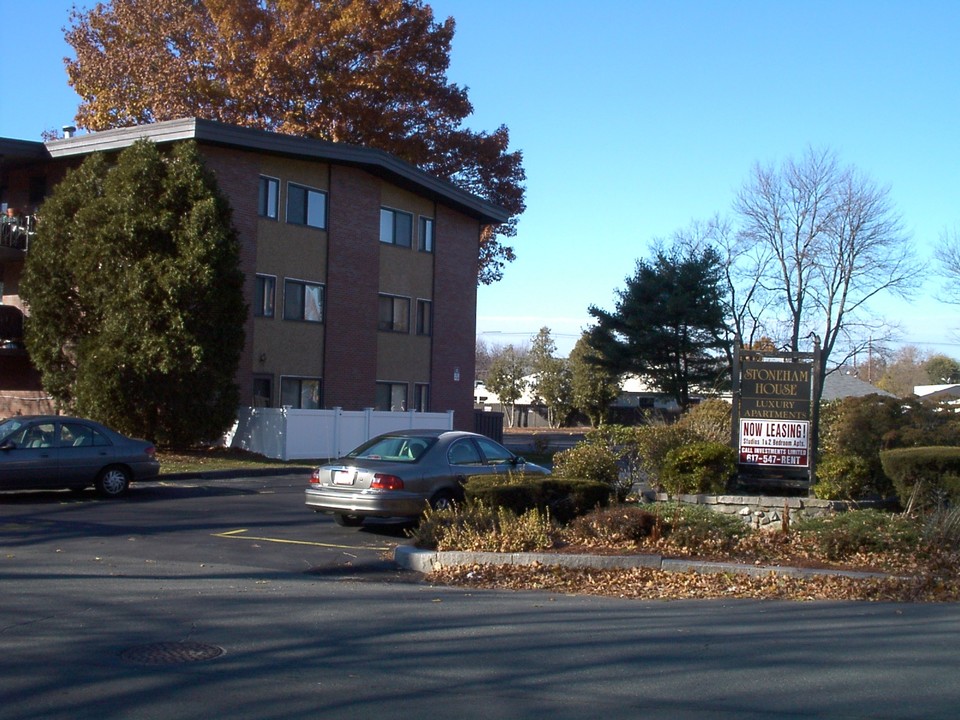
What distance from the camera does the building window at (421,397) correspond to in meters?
36.4


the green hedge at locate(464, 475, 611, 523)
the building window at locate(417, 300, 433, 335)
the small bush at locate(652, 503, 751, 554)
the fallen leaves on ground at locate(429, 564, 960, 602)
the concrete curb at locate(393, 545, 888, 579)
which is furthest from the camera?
the building window at locate(417, 300, 433, 335)

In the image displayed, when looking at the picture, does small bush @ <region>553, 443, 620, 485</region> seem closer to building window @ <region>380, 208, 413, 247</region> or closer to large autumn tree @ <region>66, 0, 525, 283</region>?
building window @ <region>380, 208, 413, 247</region>

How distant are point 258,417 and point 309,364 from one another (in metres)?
3.66

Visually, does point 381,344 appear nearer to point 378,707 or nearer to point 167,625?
point 167,625

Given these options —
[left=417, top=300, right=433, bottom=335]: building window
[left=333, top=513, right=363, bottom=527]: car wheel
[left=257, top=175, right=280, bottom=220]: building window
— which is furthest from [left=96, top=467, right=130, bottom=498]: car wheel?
[left=417, top=300, right=433, bottom=335]: building window

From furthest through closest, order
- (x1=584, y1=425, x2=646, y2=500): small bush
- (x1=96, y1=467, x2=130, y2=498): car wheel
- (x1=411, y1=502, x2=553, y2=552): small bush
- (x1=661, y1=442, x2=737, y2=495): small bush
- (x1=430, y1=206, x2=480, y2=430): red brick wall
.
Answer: (x1=430, y1=206, x2=480, y2=430): red brick wall → (x1=96, y1=467, x2=130, y2=498): car wheel → (x1=584, y1=425, x2=646, y2=500): small bush → (x1=661, y1=442, x2=737, y2=495): small bush → (x1=411, y1=502, x2=553, y2=552): small bush

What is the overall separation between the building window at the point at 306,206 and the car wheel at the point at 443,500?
18.4 meters

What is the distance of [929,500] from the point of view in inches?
516

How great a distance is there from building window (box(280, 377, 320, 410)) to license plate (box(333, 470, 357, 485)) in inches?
676

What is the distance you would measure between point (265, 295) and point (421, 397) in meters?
7.63

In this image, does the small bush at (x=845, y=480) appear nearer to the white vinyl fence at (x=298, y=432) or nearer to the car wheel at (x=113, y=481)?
the car wheel at (x=113, y=481)

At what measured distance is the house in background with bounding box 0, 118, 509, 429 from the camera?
30297mm

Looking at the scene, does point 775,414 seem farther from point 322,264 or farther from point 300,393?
point 322,264

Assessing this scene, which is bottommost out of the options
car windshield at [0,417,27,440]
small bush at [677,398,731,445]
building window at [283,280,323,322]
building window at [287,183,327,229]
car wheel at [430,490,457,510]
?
car wheel at [430,490,457,510]
